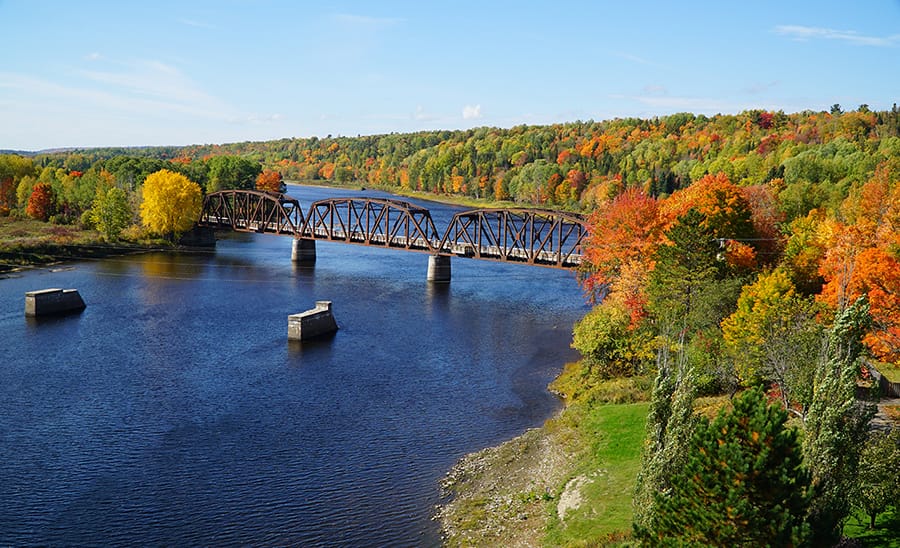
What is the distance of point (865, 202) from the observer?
69375 millimetres

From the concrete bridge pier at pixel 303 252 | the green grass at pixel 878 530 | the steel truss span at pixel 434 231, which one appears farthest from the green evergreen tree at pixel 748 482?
the concrete bridge pier at pixel 303 252

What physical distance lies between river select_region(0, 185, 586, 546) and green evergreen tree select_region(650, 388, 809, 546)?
1347cm

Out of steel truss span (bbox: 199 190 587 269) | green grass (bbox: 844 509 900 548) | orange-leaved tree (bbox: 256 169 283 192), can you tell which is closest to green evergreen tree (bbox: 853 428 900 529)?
green grass (bbox: 844 509 900 548)

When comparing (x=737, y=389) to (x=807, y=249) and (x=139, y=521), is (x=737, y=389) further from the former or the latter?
(x=139, y=521)

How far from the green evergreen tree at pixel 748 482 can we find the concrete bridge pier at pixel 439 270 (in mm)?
71337

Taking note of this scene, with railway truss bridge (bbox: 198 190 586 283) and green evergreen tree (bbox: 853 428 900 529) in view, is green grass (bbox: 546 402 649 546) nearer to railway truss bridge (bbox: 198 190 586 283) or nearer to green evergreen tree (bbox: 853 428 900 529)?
green evergreen tree (bbox: 853 428 900 529)

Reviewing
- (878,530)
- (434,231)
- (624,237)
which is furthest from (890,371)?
(434,231)

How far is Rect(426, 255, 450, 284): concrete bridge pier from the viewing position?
299 feet

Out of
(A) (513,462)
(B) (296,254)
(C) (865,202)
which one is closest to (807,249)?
(C) (865,202)

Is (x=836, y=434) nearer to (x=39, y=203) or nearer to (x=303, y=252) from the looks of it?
(x=303, y=252)

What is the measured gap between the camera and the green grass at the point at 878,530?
23156 mm

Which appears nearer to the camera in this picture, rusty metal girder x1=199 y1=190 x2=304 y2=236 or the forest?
the forest

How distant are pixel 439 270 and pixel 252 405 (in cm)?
4725

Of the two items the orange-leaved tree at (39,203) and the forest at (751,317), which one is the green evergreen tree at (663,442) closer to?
the forest at (751,317)
